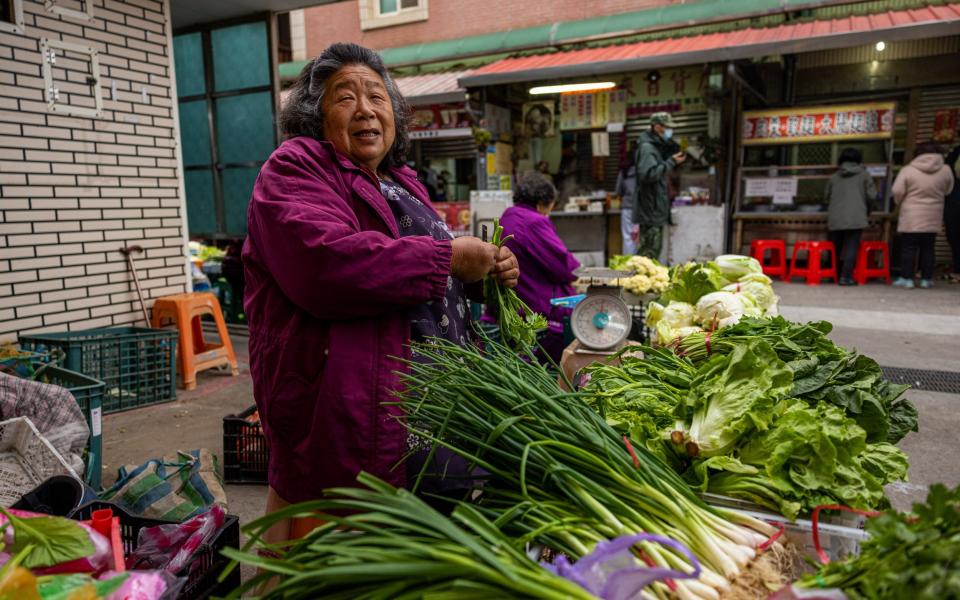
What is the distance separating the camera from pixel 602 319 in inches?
155

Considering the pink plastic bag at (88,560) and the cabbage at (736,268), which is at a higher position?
the cabbage at (736,268)

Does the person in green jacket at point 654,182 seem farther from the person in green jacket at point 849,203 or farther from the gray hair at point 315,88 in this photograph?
the gray hair at point 315,88

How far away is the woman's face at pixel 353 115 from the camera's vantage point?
Answer: 6.60 feet

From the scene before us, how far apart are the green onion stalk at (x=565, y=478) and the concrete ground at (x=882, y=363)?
7.67 feet

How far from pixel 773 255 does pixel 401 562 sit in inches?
466

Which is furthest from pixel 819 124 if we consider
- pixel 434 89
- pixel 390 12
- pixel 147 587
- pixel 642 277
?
pixel 147 587

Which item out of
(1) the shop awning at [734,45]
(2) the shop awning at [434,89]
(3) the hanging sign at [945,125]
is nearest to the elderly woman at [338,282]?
(1) the shop awning at [734,45]

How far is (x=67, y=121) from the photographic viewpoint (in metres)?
5.13

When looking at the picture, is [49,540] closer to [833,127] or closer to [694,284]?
[694,284]

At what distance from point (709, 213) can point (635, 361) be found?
374 inches

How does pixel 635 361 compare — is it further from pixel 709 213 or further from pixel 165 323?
pixel 709 213

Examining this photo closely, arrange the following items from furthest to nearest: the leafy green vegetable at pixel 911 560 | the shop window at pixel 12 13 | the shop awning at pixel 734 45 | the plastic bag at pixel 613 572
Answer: the shop awning at pixel 734 45
the shop window at pixel 12 13
the plastic bag at pixel 613 572
the leafy green vegetable at pixel 911 560

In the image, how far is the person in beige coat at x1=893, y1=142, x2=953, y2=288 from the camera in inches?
380

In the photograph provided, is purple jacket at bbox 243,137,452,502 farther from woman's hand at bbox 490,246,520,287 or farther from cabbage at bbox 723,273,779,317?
cabbage at bbox 723,273,779,317
